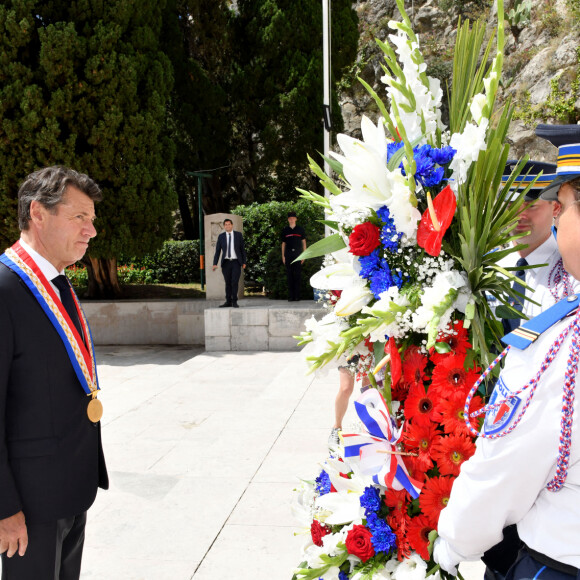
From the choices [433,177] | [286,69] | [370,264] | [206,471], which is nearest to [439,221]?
[433,177]

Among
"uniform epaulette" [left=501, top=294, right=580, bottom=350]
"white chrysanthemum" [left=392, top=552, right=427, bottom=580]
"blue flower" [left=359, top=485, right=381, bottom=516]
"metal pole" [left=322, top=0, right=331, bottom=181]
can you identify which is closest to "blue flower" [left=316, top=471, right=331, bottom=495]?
"blue flower" [left=359, top=485, right=381, bottom=516]

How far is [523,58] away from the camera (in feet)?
70.9

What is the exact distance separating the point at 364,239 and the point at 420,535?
0.84 metres

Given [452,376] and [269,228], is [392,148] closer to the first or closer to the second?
[452,376]

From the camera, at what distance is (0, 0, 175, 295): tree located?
9883 millimetres

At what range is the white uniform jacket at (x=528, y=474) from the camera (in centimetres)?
100

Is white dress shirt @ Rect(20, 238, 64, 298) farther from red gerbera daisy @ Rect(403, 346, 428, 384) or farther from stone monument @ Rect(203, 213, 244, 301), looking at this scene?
stone monument @ Rect(203, 213, 244, 301)

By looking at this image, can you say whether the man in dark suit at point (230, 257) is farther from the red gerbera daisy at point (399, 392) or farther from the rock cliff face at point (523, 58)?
the red gerbera daisy at point (399, 392)

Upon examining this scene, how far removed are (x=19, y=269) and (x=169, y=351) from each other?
844cm

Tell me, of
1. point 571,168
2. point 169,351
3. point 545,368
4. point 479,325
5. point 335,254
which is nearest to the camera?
point 545,368

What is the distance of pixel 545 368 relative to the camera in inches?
40.1

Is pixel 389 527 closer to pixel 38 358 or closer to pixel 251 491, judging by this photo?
pixel 38 358

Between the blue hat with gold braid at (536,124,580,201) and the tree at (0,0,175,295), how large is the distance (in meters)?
10.1

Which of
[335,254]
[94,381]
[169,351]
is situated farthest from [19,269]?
[169,351]
